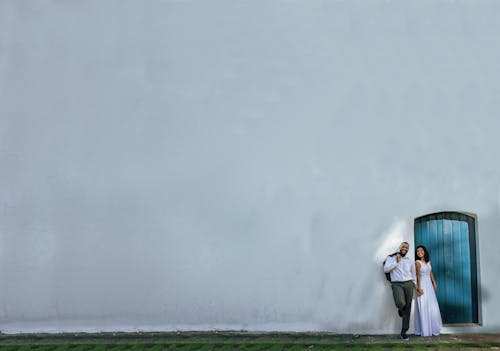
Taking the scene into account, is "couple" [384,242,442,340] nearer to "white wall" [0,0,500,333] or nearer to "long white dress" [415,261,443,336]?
"long white dress" [415,261,443,336]

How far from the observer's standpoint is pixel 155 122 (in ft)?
25.0

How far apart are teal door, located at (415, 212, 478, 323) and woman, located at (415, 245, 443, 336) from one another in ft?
0.86

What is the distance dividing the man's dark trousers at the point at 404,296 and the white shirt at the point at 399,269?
8cm

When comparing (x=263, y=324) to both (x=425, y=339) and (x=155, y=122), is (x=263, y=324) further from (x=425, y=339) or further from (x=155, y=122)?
(x=155, y=122)

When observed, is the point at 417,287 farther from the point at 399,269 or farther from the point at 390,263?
the point at 390,263

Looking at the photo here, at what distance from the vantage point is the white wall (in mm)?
7332

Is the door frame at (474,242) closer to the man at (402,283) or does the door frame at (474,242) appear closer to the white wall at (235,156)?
the white wall at (235,156)

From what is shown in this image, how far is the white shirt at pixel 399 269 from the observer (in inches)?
276

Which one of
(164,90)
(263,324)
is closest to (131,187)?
(164,90)

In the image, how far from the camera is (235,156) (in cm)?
754

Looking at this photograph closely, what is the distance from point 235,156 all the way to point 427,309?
398 centimetres

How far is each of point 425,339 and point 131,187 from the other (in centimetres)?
533

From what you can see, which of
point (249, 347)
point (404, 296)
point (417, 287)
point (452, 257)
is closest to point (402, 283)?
A: point (404, 296)

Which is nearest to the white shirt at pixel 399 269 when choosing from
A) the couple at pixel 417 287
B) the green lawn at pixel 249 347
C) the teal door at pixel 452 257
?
the couple at pixel 417 287
